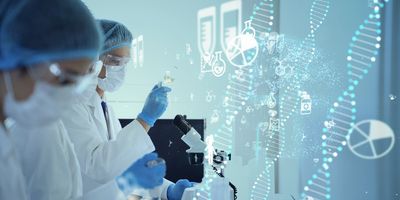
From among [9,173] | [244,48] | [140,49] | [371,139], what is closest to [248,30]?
[244,48]

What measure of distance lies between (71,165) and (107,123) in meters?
0.46

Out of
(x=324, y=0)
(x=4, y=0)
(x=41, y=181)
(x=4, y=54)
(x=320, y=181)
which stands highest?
(x=324, y=0)

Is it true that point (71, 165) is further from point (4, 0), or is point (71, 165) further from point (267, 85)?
point (267, 85)

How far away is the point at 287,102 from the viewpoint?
74.5 inches

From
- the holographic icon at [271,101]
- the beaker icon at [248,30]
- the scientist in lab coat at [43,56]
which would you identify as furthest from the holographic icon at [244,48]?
the scientist in lab coat at [43,56]

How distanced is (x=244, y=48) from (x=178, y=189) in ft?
3.42

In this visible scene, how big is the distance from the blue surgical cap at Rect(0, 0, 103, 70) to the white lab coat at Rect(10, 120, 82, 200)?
269 millimetres

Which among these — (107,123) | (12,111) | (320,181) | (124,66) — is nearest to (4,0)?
(12,111)

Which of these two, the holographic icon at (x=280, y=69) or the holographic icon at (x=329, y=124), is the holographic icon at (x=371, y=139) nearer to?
the holographic icon at (x=329, y=124)

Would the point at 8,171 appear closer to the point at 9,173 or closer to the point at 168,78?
the point at 9,173

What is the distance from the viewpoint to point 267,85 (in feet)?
6.56

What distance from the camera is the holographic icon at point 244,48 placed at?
2.02 meters

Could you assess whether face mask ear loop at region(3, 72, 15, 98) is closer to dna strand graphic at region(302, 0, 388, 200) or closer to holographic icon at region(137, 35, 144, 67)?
dna strand graphic at region(302, 0, 388, 200)

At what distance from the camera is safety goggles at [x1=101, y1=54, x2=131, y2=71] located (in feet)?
4.21
